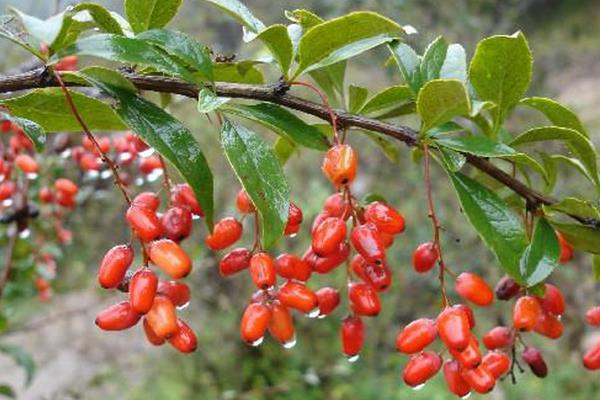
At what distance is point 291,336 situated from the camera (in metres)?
0.98

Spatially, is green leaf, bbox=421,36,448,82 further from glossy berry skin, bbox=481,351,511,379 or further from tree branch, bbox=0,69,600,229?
glossy berry skin, bbox=481,351,511,379

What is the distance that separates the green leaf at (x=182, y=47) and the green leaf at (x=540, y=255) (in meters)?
0.43

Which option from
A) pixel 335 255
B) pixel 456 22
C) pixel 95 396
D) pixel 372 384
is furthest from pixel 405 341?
pixel 456 22

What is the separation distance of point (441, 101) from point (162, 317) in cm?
40

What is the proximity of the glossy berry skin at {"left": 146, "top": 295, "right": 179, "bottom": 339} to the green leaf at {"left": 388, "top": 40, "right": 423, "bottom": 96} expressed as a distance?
38 centimetres

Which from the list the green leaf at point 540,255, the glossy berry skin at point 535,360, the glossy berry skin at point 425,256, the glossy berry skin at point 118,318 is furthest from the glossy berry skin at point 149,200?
the glossy berry skin at point 535,360

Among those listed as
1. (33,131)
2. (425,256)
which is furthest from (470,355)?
(33,131)

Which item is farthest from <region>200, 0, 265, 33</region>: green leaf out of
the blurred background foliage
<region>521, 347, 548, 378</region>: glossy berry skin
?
the blurred background foliage

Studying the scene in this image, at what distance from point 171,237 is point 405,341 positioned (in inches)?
12.4

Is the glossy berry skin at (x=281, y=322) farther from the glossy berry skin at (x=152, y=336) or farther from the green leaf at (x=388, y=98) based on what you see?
the green leaf at (x=388, y=98)

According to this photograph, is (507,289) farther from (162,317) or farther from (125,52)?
(125,52)

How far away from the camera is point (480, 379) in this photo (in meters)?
0.95

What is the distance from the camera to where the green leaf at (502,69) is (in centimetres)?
90

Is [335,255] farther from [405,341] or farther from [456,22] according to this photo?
[456,22]
